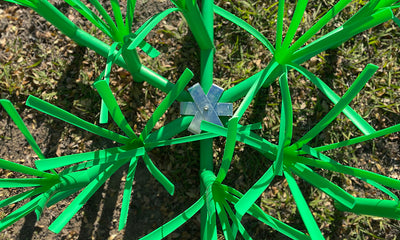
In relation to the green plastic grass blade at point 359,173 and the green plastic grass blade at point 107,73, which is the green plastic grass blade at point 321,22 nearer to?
the green plastic grass blade at point 359,173

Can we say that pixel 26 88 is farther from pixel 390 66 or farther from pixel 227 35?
pixel 390 66

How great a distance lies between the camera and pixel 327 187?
58 centimetres

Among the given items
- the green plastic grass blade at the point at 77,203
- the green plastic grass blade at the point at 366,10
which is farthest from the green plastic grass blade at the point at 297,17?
the green plastic grass blade at the point at 77,203

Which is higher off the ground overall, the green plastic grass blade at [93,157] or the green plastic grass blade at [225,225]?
the green plastic grass blade at [93,157]

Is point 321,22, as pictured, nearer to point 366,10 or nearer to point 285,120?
point 366,10

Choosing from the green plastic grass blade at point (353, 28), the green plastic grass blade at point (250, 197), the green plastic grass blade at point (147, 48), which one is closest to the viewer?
the green plastic grass blade at point (250, 197)

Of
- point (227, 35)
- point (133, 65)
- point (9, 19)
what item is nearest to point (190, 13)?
point (133, 65)

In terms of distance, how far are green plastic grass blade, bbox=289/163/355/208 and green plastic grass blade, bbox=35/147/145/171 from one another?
1.07ft

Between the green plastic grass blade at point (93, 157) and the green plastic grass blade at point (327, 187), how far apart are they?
0.33 meters

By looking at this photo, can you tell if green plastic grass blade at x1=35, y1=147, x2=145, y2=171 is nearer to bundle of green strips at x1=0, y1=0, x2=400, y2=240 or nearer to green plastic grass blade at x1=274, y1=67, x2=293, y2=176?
bundle of green strips at x1=0, y1=0, x2=400, y2=240

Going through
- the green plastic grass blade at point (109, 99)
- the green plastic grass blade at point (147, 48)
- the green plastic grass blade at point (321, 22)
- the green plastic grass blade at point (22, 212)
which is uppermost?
the green plastic grass blade at point (321, 22)

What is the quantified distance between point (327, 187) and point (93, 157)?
17.9 inches

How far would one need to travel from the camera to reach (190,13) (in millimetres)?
719

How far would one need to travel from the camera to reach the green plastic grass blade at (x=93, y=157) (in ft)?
1.78
